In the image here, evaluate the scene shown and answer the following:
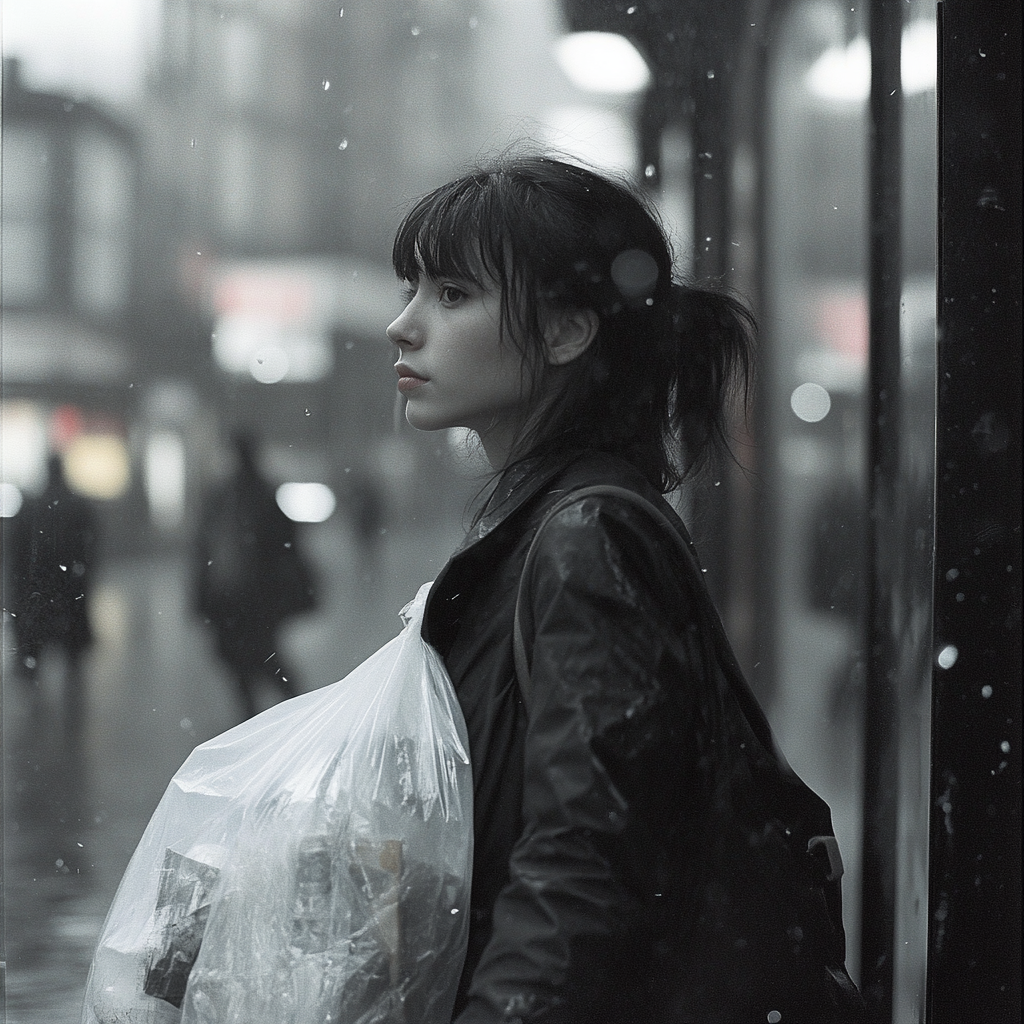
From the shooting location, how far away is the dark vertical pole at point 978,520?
1477 mm

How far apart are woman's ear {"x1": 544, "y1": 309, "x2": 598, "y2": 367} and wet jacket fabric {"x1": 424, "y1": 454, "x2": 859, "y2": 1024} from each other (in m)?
0.14

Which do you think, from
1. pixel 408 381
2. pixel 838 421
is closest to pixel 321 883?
pixel 408 381

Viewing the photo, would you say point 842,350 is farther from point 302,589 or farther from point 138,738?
point 138,738

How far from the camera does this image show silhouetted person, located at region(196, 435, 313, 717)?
2551 millimetres

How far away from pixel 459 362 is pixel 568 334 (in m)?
0.13

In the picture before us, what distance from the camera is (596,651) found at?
39.9 inches

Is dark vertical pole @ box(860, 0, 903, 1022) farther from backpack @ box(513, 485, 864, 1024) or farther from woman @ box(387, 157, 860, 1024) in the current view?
backpack @ box(513, 485, 864, 1024)

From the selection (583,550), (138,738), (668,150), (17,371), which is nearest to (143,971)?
(583,550)

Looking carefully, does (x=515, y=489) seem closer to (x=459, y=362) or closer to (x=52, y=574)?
(x=459, y=362)

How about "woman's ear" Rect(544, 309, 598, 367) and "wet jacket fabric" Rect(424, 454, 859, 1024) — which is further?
"woman's ear" Rect(544, 309, 598, 367)

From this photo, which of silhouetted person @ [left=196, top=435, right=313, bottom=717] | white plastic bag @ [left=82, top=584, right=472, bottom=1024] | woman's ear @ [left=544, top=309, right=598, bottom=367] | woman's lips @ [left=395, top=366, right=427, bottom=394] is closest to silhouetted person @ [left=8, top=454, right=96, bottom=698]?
silhouetted person @ [left=196, top=435, right=313, bottom=717]

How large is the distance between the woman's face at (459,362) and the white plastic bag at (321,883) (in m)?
0.26

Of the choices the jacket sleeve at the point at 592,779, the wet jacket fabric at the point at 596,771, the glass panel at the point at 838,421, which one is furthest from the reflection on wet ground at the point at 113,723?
the jacket sleeve at the point at 592,779

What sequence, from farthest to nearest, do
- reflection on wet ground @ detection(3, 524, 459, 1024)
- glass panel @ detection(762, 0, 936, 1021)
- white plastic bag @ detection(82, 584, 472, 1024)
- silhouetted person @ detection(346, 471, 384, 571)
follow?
silhouetted person @ detection(346, 471, 384, 571)
reflection on wet ground @ detection(3, 524, 459, 1024)
glass panel @ detection(762, 0, 936, 1021)
white plastic bag @ detection(82, 584, 472, 1024)
